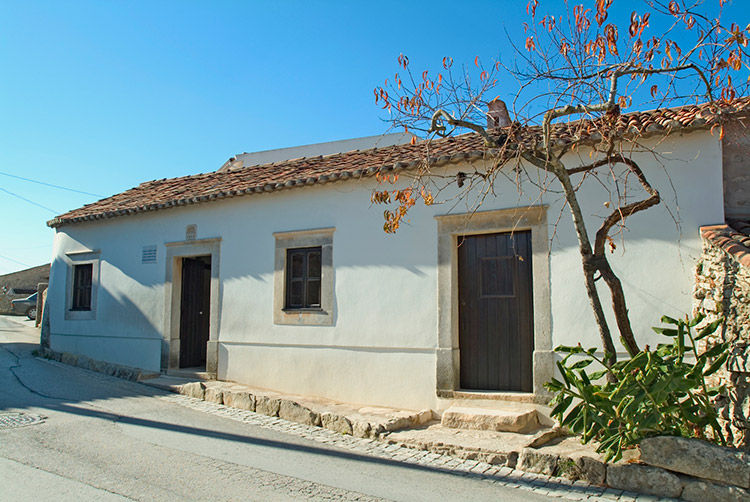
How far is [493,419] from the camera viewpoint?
6152 mm

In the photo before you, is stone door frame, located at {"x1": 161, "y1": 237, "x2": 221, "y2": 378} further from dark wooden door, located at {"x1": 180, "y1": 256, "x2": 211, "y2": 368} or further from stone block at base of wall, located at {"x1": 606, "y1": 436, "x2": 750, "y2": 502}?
stone block at base of wall, located at {"x1": 606, "y1": 436, "x2": 750, "y2": 502}

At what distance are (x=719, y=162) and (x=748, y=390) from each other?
2.58m

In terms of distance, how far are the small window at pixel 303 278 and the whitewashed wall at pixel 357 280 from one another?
0.33 m

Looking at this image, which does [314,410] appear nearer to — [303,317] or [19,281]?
[303,317]

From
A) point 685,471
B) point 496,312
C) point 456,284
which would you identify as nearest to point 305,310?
point 456,284

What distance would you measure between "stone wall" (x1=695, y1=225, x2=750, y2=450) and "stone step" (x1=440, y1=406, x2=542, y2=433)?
76.3 inches

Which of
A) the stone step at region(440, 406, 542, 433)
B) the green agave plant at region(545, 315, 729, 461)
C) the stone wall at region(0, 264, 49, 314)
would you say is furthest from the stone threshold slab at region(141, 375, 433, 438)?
the stone wall at region(0, 264, 49, 314)

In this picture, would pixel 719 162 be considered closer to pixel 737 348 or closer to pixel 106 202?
pixel 737 348

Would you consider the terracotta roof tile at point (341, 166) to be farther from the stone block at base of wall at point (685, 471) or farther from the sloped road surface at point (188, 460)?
the sloped road surface at point (188, 460)

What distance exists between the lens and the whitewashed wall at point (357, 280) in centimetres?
603

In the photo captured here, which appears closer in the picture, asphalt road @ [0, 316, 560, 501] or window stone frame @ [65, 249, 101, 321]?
asphalt road @ [0, 316, 560, 501]

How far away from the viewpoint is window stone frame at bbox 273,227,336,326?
27.4ft

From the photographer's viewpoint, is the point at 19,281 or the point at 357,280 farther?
the point at 19,281

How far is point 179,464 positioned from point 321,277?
3894 mm
